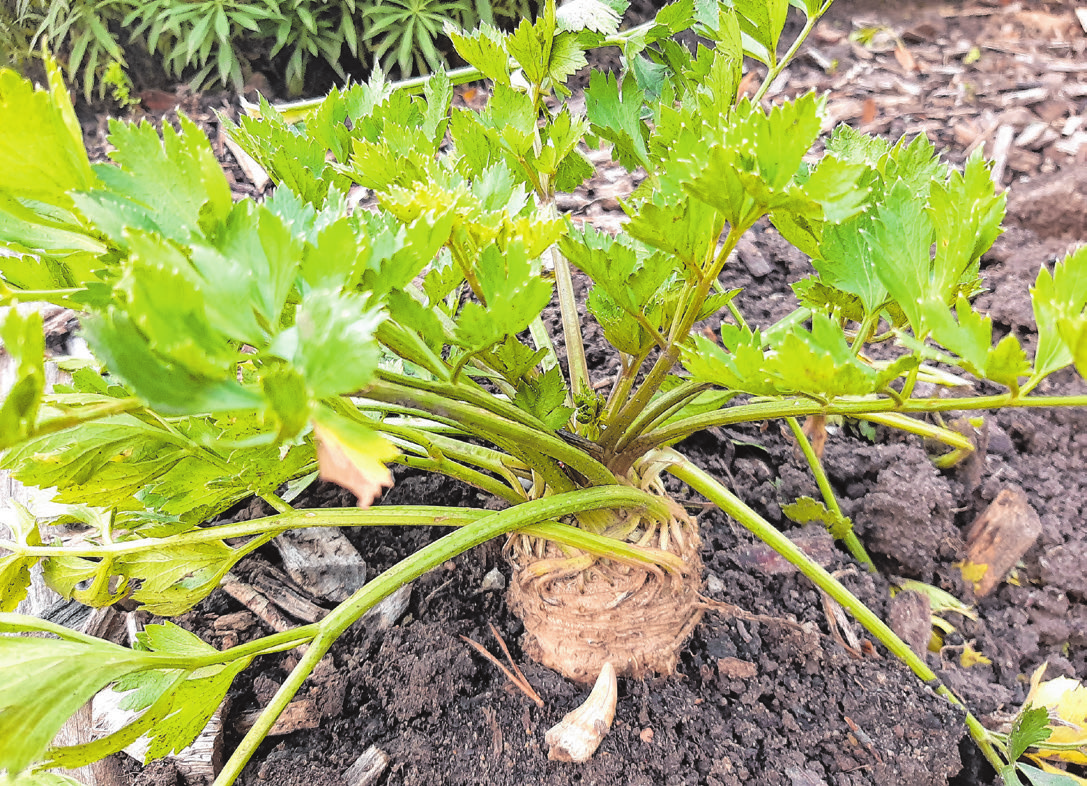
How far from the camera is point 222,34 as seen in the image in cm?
252

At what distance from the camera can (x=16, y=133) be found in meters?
0.48

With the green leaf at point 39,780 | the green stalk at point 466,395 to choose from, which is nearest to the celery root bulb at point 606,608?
the green stalk at point 466,395

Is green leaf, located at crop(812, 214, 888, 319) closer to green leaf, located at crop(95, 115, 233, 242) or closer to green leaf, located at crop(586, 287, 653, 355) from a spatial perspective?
green leaf, located at crop(586, 287, 653, 355)

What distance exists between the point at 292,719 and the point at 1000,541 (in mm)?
1152

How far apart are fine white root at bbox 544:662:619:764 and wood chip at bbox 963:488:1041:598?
0.71 metres

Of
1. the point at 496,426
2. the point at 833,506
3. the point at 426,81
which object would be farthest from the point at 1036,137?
the point at 496,426

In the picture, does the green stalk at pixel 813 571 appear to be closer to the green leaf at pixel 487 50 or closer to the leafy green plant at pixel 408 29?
the green leaf at pixel 487 50

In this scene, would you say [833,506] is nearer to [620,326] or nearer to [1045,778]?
[1045,778]

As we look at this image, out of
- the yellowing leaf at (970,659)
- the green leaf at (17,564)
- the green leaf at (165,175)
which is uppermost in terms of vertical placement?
the green leaf at (165,175)

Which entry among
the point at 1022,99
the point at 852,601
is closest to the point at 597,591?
the point at 852,601

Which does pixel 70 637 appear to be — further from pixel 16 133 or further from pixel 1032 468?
pixel 1032 468

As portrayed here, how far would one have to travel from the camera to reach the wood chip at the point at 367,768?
2.82ft

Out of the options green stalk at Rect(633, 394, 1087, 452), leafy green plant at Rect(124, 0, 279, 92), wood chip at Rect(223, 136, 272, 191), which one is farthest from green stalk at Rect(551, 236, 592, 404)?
leafy green plant at Rect(124, 0, 279, 92)

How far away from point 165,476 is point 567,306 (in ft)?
1.73
